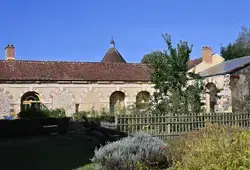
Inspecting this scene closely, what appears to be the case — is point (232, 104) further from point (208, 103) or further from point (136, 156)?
point (136, 156)

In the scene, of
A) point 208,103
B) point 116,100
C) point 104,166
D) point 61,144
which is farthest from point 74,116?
point 104,166

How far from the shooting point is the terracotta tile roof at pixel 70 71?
27141 millimetres

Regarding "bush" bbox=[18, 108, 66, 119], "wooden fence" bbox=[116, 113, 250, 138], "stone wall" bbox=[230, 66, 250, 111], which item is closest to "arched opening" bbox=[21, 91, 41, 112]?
"bush" bbox=[18, 108, 66, 119]

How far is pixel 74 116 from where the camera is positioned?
86.1 feet

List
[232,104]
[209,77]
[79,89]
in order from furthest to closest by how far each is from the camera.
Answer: [79,89], [209,77], [232,104]

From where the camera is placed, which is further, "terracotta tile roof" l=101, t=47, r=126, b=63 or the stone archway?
"terracotta tile roof" l=101, t=47, r=126, b=63

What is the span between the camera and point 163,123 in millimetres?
13766

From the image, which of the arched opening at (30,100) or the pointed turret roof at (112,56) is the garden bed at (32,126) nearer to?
the arched opening at (30,100)

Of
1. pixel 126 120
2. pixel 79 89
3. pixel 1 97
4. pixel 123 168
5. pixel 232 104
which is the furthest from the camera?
pixel 79 89

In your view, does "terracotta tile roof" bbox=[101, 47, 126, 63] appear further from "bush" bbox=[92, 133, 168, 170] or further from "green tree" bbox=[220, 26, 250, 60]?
"bush" bbox=[92, 133, 168, 170]

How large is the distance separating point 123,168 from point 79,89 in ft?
69.4

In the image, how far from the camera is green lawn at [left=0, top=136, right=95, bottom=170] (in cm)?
934

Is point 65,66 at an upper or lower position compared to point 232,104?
upper

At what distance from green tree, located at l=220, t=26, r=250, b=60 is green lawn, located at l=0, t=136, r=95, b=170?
37.4m
